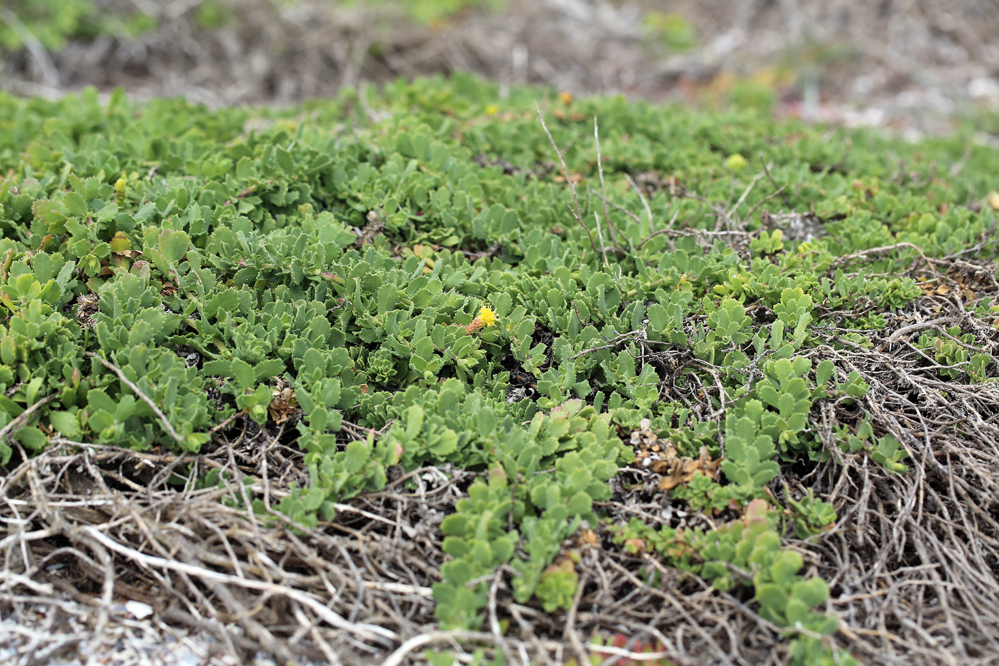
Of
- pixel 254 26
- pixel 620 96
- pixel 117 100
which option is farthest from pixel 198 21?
pixel 620 96

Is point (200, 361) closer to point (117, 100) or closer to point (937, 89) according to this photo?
point (117, 100)

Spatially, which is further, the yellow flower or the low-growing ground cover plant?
the yellow flower

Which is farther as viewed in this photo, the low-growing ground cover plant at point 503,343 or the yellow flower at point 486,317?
the yellow flower at point 486,317

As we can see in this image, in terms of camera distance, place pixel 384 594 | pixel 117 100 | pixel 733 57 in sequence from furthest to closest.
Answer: pixel 733 57
pixel 117 100
pixel 384 594

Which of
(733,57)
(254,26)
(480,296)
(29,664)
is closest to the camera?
(29,664)
